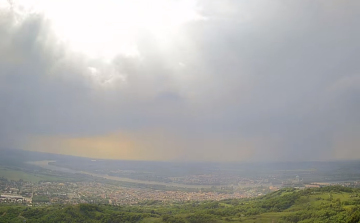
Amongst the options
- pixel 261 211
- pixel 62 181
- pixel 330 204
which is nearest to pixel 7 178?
pixel 62 181

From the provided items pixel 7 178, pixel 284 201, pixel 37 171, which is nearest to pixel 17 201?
pixel 7 178

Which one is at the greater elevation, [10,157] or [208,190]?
[10,157]

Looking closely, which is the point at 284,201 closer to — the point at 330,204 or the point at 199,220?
the point at 330,204

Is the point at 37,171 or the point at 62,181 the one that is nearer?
the point at 62,181

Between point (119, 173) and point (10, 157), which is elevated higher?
point (10, 157)

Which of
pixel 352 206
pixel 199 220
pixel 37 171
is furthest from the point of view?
pixel 37 171

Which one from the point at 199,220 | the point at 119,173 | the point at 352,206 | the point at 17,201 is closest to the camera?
the point at 352,206

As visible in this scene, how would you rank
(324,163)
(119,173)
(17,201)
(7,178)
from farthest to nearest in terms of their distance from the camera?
(324,163) → (119,173) → (7,178) → (17,201)

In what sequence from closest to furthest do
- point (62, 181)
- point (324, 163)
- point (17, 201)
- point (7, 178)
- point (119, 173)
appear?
point (17, 201), point (7, 178), point (62, 181), point (119, 173), point (324, 163)

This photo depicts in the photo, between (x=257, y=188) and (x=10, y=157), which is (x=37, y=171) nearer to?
(x=10, y=157)
